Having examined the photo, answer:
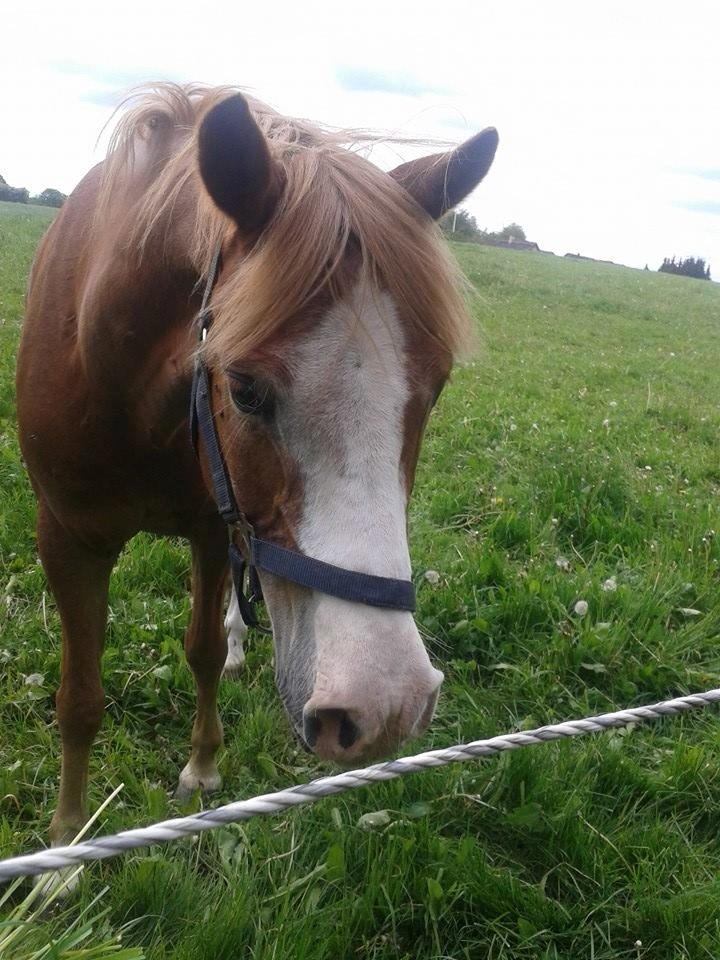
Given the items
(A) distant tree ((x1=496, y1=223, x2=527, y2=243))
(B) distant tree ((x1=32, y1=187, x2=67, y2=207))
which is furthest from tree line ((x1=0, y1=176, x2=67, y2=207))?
(A) distant tree ((x1=496, y1=223, x2=527, y2=243))

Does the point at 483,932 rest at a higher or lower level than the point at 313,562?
lower

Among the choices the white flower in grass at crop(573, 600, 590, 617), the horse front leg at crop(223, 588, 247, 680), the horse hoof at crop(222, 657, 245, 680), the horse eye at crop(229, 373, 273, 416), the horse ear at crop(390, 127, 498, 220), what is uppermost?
the horse ear at crop(390, 127, 498, 220)

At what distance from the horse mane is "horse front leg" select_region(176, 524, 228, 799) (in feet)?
3.82

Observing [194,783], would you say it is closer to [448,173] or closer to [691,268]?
[448,173]

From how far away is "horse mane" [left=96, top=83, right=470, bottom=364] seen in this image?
1.67 m

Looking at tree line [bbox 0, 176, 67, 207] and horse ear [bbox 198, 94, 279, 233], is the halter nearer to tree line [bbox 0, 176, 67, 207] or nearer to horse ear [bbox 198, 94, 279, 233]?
horse ear [bbox 198, 94, 279, 233]

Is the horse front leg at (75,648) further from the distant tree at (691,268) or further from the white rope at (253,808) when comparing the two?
the distant tree at (691,268)

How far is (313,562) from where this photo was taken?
1.58 m

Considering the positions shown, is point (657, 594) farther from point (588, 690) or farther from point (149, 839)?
point (149, 839)

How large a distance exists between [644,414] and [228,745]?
19.4ft

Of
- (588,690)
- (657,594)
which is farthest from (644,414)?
(588,690)

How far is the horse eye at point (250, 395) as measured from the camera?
5.45ft

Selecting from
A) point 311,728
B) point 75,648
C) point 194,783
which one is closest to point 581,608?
point 194,783

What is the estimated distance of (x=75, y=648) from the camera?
2.68m
